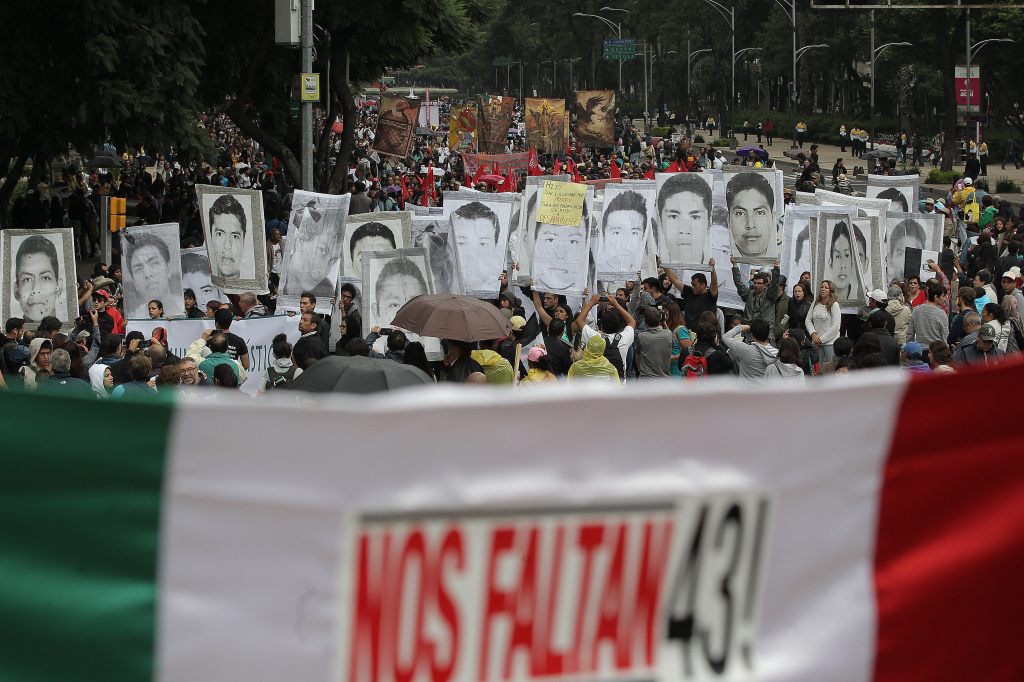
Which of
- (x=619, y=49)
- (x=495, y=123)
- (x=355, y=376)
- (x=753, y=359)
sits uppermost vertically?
(x=619, y=49)

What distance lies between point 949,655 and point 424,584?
0.95 m

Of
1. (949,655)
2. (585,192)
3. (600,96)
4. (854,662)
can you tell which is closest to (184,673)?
(854,662)

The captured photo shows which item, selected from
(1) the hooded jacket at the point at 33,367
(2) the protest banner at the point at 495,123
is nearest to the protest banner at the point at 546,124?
(2) the protest banner at the point at 495,123

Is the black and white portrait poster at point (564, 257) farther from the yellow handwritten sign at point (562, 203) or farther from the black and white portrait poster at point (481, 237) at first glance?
the black and white portrait poster at point (481, 237)

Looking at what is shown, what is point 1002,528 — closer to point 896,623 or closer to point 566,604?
point 896,623

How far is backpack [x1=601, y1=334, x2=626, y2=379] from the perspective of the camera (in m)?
10.2

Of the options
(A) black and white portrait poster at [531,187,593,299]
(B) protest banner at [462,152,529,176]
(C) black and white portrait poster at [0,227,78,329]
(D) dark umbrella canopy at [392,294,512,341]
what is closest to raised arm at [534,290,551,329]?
(A) black and white portrait poster at [531,187,593,299]

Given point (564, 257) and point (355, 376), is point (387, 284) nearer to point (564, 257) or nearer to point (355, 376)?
point (564, 257)

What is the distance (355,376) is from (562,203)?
25.5ft

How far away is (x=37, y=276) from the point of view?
43.8 feet

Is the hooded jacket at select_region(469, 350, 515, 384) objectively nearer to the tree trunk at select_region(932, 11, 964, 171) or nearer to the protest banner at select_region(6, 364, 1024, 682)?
the protest banner at select_region(6, 364, 1024, 682)

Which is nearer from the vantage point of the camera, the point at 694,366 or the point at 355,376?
the point at 355,376

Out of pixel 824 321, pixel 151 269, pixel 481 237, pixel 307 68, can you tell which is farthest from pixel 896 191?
pixel 307 68

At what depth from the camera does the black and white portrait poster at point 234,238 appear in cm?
1456
